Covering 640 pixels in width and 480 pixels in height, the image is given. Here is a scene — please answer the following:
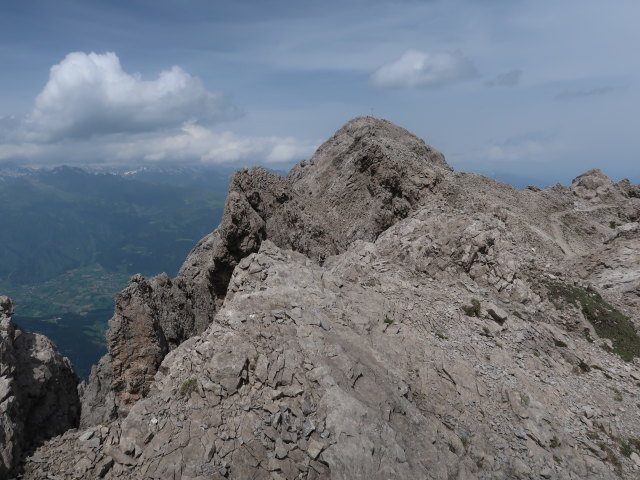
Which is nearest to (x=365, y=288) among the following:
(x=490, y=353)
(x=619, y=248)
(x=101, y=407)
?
(x=490, y=353)

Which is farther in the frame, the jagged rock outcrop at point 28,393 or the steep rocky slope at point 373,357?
the jagged rock outcrop at point 28,393

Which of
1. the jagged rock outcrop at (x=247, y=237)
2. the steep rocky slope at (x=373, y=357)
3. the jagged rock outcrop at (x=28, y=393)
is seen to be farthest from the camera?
the jagged rock outcrop at (x=247, y=237)

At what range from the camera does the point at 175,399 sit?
15.7 metres

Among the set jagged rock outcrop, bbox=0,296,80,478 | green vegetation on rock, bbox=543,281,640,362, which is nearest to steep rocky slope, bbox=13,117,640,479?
green vegetation on rock, bbox=543,281,640,362

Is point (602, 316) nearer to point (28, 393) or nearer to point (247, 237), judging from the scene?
point (247, 237)

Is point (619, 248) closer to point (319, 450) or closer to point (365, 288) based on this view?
point (365, 288)

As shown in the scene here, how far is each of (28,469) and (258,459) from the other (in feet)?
31.2

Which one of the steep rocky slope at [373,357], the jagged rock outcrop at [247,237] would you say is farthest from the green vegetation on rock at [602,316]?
the jagged rock outcrop at [247,237]

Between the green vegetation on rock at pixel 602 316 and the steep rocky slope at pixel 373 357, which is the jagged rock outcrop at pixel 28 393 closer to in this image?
Result: the steep rocky slope at pixel 373 357

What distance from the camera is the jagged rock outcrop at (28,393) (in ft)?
51.5

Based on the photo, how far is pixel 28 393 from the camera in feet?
69.7

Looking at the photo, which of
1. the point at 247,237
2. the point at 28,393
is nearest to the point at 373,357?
the point at 247,237

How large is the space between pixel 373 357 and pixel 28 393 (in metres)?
19.8

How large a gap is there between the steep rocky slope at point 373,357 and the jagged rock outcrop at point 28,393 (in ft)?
4.47
